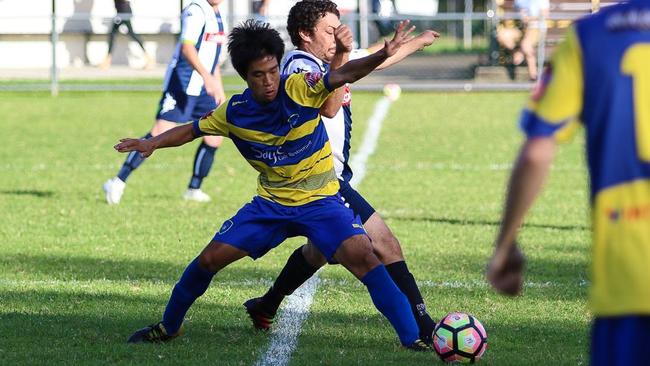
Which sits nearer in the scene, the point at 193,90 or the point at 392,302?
the point at 392,302

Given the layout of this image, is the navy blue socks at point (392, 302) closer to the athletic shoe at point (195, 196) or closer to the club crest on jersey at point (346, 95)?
the club crest on jersey at point (346, 95)

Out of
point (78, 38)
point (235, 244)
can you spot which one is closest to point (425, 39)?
point (235, 244)

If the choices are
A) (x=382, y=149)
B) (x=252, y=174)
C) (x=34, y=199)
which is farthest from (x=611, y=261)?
(x=382, y=149)

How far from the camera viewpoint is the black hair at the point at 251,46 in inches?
215

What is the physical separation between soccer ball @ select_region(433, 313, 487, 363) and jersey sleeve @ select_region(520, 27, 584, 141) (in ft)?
8.03

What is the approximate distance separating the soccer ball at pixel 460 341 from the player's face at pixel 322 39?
5.21 feet

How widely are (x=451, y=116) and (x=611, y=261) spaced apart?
49.4 ft

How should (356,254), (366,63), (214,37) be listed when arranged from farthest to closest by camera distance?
(214,37)
(356,254)
(366,63)

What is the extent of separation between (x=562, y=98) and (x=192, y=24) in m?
8.21

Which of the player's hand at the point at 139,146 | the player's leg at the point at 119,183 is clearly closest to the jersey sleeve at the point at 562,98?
the player's hand at the point at 139,146

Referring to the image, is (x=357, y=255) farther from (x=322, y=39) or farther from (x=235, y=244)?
(x=322, y=39)

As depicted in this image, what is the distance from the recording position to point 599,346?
3.25 m

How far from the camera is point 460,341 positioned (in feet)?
18.0

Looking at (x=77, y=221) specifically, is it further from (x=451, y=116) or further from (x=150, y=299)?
(x=451, y=116)
